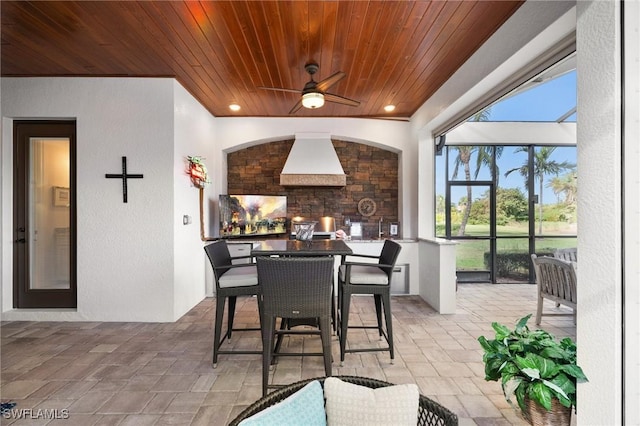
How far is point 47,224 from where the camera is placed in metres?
3.74

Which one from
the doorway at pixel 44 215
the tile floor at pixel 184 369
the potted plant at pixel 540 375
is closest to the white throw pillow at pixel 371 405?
the potted plant at pixel 540 375

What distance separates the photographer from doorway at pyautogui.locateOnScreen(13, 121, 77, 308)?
3676 millimetres

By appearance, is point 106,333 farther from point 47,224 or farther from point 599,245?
point 599,245

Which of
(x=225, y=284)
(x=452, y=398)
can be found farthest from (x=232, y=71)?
(x=452, y=398)

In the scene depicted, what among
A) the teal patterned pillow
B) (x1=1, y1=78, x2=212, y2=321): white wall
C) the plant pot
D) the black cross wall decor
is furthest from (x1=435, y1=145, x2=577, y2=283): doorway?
the teal patterned pillow

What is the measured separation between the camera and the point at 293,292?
2.14 meters

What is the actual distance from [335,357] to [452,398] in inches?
38.0

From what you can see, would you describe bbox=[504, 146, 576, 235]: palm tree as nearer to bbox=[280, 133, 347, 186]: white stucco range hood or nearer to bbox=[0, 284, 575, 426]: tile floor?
bbox=[0, 284, 575, 426]: tile floor

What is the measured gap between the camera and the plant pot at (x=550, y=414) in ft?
5.31

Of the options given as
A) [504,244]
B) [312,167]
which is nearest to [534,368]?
[312,167]

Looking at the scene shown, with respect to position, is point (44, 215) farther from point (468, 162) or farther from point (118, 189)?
point (468, 162)

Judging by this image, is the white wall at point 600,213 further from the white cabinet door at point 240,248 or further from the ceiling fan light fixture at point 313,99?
the white cabinet door at point 240,248

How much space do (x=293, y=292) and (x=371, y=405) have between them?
44.3 inches

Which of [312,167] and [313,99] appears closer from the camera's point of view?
[313,99]
